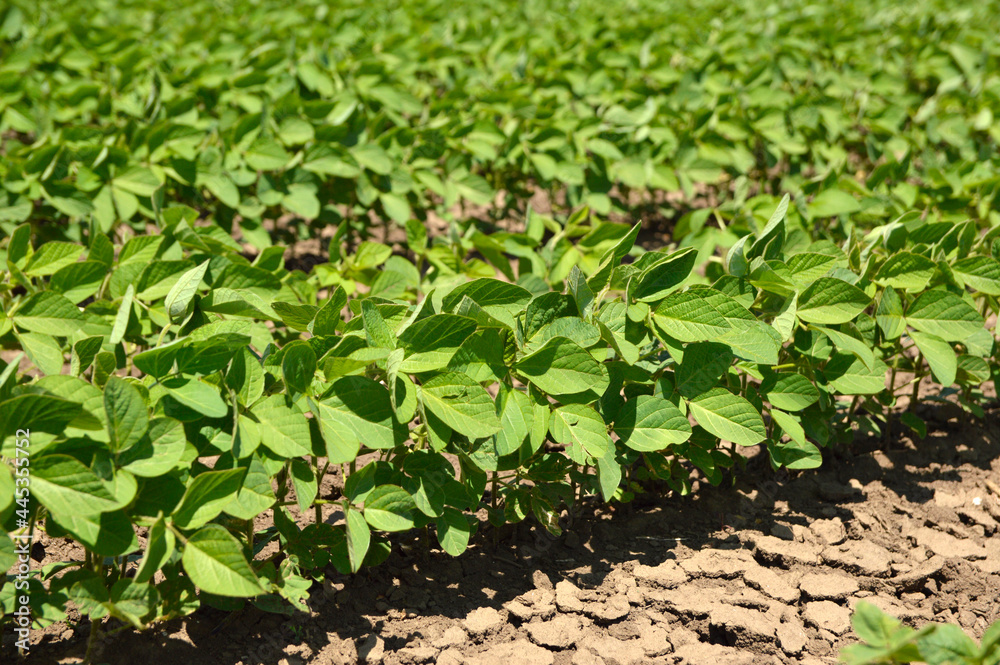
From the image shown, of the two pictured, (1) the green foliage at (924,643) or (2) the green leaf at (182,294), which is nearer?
(1) the green foliage at (924,643)

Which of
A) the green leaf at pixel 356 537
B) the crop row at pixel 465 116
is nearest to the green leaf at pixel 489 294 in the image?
the green leaf at pixel 356 537

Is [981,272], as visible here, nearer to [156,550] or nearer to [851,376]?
[851,376]

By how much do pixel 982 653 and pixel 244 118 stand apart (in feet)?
9.15

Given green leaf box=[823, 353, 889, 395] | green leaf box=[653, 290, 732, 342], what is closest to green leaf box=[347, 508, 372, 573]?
green leaf box=[653, 290, 732, 342]

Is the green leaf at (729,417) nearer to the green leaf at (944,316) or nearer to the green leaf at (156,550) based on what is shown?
the green leaf at (944,316)

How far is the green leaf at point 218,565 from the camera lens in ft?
4.44

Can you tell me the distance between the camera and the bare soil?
174cm

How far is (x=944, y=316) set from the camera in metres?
1.98

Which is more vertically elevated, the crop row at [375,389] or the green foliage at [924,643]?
the crop row at [375,389]

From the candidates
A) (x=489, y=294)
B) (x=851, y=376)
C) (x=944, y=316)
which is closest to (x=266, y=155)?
(x=489, y=294)

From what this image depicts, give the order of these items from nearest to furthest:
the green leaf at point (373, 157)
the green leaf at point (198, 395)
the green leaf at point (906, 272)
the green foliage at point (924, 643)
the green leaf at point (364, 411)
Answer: the green foliage at point (924, 643), the green leaf at point (198, 395), the green leaf at point (364, 411), the green leaf at point (906, 272), the green leaf at point (373, 157)

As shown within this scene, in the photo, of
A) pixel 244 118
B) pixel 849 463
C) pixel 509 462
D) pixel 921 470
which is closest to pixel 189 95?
pixel 244 118

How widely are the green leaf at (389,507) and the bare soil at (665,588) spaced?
375 millimetres

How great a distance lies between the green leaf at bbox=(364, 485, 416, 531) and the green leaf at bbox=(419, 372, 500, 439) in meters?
0.20
